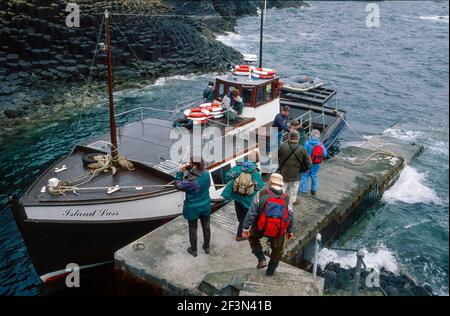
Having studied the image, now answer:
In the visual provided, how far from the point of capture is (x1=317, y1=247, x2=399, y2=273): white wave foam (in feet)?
42.3

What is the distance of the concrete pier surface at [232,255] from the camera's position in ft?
26.7

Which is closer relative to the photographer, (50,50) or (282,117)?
(282,117)

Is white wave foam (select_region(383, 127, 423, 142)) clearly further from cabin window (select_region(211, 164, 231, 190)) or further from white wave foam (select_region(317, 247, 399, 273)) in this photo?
cabin window (select_region(211, 164, 231, 190))

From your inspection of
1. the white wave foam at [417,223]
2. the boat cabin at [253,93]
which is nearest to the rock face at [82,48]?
the boat cabin at [253,93]

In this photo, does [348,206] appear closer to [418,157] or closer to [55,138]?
[418,157]

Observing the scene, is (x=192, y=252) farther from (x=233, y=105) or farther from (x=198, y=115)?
(x=233, y=105)

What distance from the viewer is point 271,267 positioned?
822 cm

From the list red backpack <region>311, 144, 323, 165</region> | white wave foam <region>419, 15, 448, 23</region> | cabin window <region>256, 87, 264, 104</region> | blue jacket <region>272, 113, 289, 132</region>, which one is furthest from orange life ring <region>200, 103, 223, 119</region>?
white wave foam <region>419, 15, 448, 23</region>

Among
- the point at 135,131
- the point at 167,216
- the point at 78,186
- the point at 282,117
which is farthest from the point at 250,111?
the point at 78,186

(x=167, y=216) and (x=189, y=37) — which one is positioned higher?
(x=189, y=37)

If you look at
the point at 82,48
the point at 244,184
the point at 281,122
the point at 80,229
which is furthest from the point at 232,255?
the point at 82,48

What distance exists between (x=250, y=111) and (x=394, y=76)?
94.3ft

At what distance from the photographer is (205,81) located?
111ft

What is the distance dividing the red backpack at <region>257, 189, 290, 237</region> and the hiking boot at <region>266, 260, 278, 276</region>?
2.87 feet
